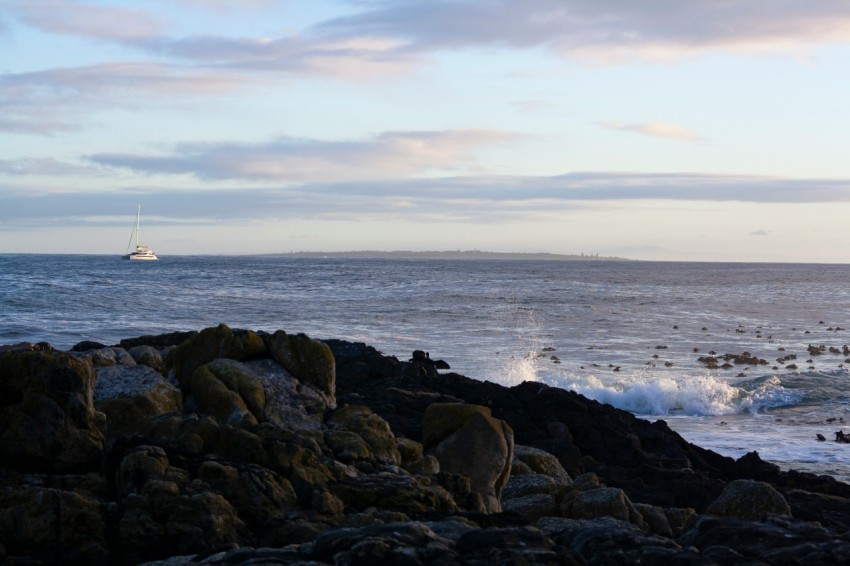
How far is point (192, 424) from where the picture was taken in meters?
10.2

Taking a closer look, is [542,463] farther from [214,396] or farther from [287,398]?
[214,396]

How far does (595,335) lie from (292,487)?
40.8 metres

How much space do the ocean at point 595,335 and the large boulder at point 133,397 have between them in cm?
1235

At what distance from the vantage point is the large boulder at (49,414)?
9.60 m

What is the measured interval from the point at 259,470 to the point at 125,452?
53.1 inches

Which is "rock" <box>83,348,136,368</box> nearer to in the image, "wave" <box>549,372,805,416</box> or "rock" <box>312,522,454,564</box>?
"rock" <box>312,522,454,564</box>

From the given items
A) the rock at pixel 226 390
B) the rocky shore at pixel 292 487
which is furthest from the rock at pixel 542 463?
the rock at pixel 226 390

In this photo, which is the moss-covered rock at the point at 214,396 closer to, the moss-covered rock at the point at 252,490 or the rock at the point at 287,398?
the rock at the point at 287,398

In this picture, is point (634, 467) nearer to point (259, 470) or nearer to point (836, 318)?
point (259, 470)

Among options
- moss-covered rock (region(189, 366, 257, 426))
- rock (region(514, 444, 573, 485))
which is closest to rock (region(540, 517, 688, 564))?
moss-covered rock (region(189, 366, 257, 426))

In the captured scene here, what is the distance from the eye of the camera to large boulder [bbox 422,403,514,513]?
12070 mm

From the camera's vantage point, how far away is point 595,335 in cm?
4891

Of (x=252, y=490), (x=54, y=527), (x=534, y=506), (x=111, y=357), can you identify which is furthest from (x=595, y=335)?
(x=54, y=527)

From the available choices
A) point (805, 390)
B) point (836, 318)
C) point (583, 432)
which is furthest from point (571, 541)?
point (836, 318)
